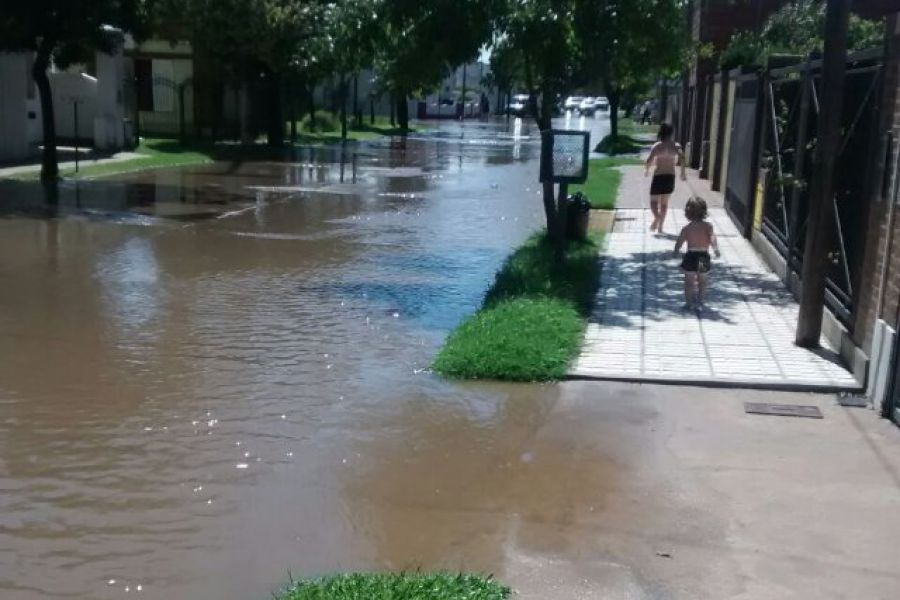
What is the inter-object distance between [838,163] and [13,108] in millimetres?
22355

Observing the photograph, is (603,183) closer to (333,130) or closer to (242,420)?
(242,420)

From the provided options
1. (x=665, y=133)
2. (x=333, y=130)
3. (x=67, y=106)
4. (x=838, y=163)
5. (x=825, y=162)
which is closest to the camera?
(x=825, y=162)

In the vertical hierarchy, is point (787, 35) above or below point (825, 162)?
above

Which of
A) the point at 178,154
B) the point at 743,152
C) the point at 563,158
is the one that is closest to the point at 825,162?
the point at 563,158

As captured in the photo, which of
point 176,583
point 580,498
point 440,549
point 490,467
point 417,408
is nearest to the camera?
point 176,583

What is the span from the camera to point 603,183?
22953 mm

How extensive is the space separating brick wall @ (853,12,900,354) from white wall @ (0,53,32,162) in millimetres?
22620

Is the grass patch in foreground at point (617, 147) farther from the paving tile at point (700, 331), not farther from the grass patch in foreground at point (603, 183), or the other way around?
the paving tile at point (700, 331)

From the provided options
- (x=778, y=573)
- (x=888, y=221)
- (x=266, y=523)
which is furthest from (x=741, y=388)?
(x=266, y=523)

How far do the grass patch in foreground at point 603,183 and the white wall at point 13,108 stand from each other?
1389 centimetres

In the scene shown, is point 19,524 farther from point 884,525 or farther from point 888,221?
point 888,221

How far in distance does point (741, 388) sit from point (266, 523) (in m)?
3.84

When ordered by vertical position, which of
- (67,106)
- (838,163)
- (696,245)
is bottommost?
(696,245)

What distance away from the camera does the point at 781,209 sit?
12.4 metres
